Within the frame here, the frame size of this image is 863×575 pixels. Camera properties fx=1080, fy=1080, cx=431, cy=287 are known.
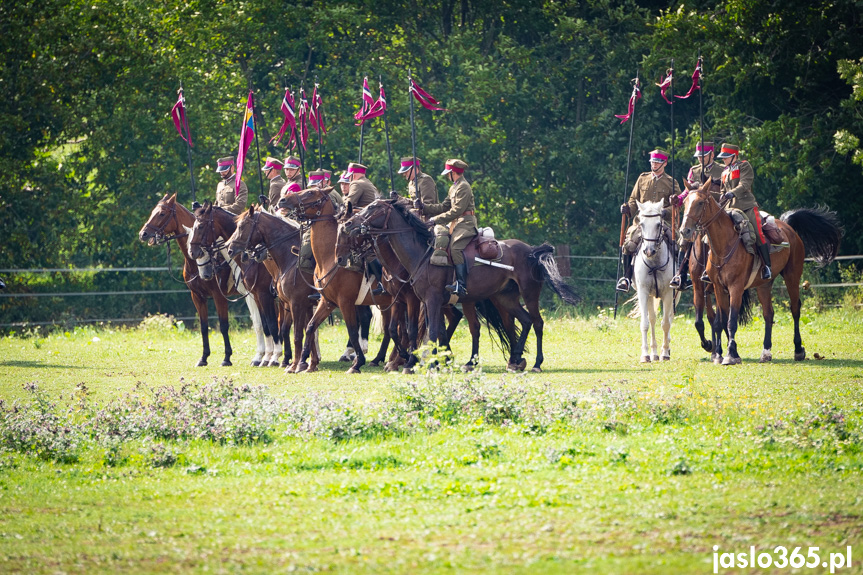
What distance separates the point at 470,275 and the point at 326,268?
2.08 meters

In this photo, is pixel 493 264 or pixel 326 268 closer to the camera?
pixel 493 264

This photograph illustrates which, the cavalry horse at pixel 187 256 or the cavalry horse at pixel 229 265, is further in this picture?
the cavalry horse at pixel 187 256

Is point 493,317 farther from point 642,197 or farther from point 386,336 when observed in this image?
point 642,197

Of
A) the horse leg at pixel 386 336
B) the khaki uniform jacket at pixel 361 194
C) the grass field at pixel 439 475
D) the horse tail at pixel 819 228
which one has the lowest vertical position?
the grass field at pixel 439 475

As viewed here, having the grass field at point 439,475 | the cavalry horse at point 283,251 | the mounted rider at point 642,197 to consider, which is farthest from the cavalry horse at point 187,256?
the mounted rider at point 642,197

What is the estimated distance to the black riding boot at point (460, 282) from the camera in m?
14.8

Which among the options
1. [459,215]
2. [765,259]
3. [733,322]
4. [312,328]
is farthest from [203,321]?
[765,259]

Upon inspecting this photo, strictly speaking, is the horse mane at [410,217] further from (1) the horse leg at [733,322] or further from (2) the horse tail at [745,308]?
(2) the horse tail at [745,308]

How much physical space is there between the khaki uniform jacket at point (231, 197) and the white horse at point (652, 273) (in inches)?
262

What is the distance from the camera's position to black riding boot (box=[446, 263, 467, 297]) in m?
14.8

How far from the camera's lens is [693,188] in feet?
50.5

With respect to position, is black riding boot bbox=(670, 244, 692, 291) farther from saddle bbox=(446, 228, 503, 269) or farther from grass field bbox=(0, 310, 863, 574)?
saddle bbox=(446, 228, 503, 269)

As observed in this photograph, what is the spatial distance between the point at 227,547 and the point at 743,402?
21.3ft

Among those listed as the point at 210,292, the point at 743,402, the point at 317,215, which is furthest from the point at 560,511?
the point at 210,292
